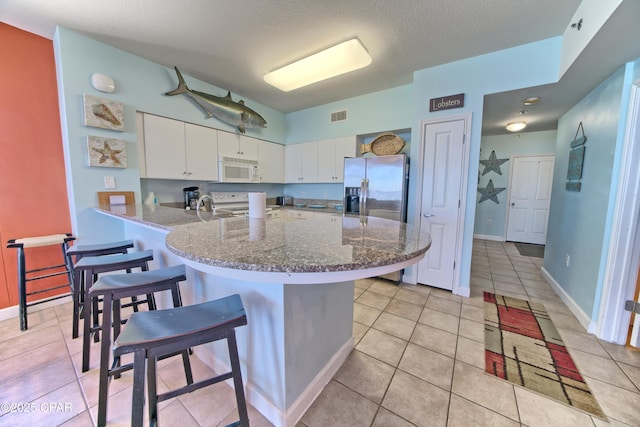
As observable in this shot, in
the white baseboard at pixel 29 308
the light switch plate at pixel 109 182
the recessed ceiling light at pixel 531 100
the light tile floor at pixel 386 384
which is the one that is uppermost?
the recessed ceiling light at pixel 531 100

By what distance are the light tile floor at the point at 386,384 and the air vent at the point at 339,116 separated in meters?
2.95

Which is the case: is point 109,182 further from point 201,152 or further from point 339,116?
point 339,116

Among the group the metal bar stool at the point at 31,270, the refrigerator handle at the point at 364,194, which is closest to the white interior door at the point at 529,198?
the refrigerator handle at the point at 364,194

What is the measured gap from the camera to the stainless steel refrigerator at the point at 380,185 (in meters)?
2.85

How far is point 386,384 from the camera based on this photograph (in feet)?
4.75

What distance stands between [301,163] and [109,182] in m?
2.65

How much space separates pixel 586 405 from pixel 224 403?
206cm

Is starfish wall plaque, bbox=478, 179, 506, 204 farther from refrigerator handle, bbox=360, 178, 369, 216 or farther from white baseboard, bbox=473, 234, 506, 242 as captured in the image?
refrigerator handle, bbox=360, 178, 369, 216

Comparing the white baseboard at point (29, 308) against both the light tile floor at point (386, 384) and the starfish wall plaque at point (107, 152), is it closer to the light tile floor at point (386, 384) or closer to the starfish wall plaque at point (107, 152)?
the light tile floor at point (386, 384)

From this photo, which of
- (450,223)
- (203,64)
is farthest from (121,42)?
(450,223)

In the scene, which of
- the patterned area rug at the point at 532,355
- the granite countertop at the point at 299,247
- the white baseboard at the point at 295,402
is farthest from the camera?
the patterned area rug at the point at 532,355

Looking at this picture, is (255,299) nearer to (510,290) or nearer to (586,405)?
(586,405)

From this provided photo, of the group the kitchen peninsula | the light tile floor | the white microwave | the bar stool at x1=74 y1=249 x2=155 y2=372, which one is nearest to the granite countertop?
the kitchen peninsula

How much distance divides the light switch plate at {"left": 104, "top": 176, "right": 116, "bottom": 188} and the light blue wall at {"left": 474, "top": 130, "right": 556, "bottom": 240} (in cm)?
660
